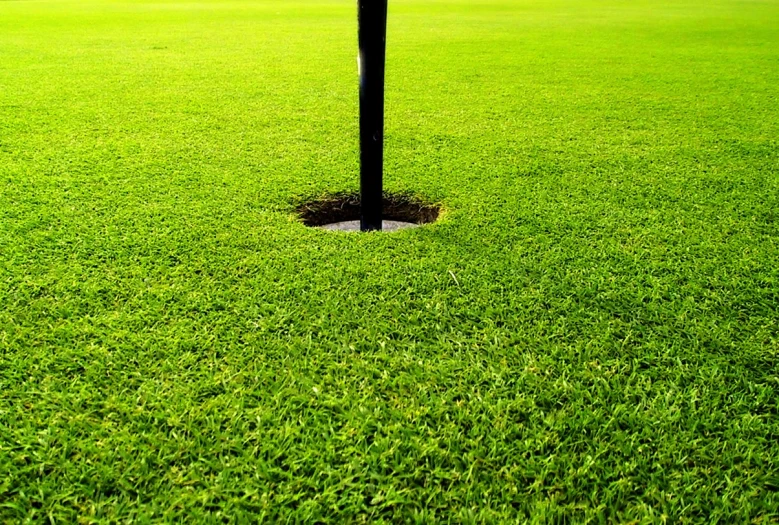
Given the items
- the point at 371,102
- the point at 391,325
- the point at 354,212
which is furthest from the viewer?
the point at 354,212

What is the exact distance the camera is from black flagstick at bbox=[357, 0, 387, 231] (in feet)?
5.34

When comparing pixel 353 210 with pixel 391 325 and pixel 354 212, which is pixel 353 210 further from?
pixel 391 325

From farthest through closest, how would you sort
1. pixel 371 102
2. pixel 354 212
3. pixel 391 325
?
1. pixel 354 212
2. pixel 371 102
3. pixel 391 325

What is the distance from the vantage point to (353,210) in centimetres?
223

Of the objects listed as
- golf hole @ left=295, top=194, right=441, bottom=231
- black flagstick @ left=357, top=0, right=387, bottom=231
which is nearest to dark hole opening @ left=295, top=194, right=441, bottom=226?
golf hole @ left=295, top=194, right=441, bottom=231

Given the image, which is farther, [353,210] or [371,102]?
[353,210]

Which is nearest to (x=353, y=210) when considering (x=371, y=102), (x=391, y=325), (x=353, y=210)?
(x=353, y=210)

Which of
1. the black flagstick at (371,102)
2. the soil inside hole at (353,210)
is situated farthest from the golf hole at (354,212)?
the black flagstick at (371,102)

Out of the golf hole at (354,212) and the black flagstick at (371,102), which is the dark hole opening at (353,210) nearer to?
the golf hole at (354,212)

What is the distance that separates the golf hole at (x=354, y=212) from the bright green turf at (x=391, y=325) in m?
0.06

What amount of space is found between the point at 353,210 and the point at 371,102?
54 cm

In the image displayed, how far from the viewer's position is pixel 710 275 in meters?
1.65

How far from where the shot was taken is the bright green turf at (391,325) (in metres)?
0.97

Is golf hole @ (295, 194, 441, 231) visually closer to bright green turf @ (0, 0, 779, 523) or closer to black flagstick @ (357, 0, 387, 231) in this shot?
bright green turf @ (0, 0, 779, 523)
